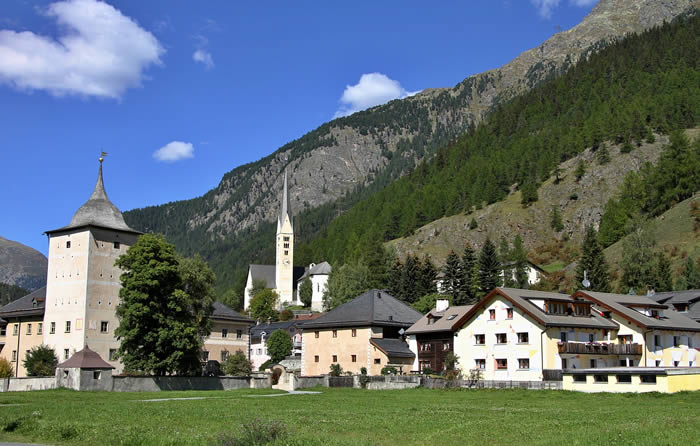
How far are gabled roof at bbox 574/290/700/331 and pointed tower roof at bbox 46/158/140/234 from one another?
46287 mm

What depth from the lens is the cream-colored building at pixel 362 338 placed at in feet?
238

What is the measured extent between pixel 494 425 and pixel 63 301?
2133 inches

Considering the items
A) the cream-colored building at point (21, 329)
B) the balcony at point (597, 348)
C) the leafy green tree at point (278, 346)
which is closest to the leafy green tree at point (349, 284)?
the leafy green tree at point (278, 346)

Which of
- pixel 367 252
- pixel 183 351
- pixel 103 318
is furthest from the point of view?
pixel 367 252

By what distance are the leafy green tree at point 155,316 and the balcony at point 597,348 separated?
1227 inches

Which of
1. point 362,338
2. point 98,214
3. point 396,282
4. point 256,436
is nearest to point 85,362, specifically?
point 98,214

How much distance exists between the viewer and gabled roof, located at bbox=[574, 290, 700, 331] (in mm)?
66812

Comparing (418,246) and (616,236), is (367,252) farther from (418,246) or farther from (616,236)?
(616,236)

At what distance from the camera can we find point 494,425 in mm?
28547

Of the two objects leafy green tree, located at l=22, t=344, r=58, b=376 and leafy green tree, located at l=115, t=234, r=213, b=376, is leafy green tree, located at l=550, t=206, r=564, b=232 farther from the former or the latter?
leafy green tree, located at l=22, t=344, r=58, b=376

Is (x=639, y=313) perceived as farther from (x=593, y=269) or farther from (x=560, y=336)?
(x=593, y=269)

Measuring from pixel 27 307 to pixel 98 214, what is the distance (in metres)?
15.9

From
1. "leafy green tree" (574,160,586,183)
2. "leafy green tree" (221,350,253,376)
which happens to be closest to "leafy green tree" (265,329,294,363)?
"leafy green tree" (221,350,253,376)

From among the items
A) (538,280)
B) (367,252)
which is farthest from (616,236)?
(367,252)
